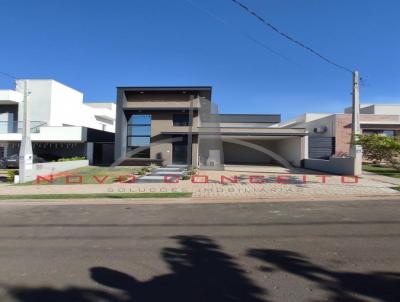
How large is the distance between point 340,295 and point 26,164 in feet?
63.7

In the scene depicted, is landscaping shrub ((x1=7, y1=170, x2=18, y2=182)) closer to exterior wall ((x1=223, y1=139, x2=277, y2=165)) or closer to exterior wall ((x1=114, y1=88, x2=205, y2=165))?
exterior wall ((x1=114, y1=88, x2=205, y2=165))

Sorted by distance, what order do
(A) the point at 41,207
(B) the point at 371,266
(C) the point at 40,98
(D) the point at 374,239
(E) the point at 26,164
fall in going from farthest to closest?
(C) the point at 40,98 → (E) the point at 26,164 → (A) the point at 41,207 → (D) the point at 374,239 → (B) the point at 371,266

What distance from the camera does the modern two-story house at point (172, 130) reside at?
29125 millimetres

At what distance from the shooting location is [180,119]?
30.0 m

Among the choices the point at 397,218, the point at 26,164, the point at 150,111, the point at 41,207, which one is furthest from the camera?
the point at 150,111

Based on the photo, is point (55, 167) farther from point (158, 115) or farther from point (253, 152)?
point (253, 152)

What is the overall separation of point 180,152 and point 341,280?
25345 mm

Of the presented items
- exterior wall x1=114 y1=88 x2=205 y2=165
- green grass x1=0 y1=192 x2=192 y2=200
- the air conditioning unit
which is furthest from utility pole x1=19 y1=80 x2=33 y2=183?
the air conditioning unit

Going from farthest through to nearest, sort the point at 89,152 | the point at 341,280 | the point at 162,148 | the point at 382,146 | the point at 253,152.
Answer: the point at 253,152 < the point at 89,152 < the point at 162,148 < the point at 382,146 < the point at 341,280

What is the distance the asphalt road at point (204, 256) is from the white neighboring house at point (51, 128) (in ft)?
77.0

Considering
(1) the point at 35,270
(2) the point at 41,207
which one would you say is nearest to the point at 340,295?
(1) the point at 35,270

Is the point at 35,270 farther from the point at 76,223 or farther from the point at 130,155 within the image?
the point at 130,155

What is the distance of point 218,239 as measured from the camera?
6.53 m

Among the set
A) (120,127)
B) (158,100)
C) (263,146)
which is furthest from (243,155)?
(120,127)
